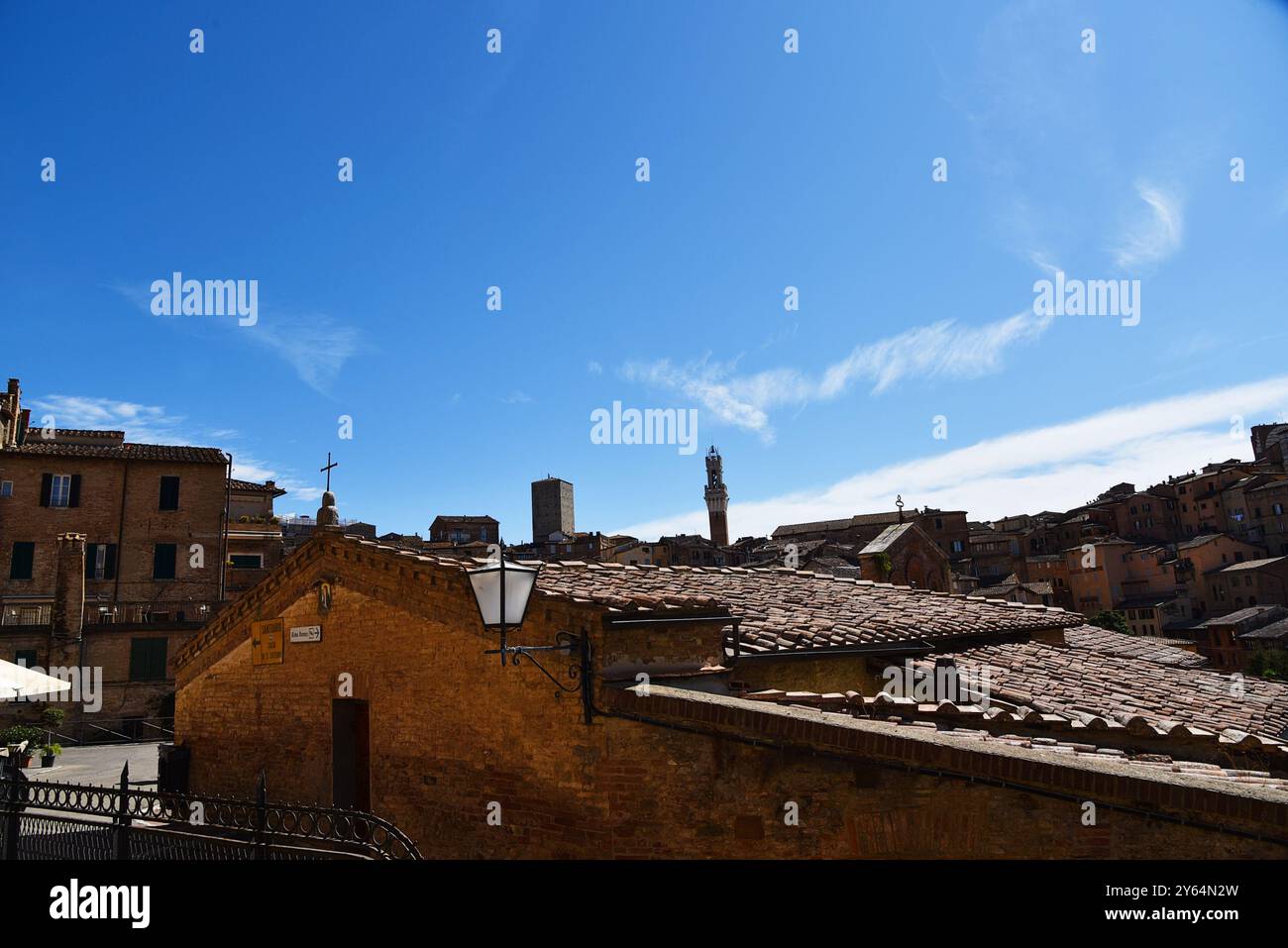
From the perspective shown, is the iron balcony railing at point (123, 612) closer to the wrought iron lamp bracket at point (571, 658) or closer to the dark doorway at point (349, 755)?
the dark doorway at point (349, 755)

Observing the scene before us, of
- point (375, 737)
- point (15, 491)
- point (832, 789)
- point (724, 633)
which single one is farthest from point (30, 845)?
point (15, 491)

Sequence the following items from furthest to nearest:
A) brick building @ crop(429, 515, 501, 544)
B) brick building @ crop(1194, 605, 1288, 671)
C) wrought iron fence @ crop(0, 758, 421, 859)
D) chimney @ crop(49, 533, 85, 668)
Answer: brick building @ crop(429, 515, 501, 544) → brick building @ crop(1194, 605, 1288, 671) → chimney @ crop(49, 533, 85, 668) → wrought iron fence @ crop(0, 758, 421, 859)

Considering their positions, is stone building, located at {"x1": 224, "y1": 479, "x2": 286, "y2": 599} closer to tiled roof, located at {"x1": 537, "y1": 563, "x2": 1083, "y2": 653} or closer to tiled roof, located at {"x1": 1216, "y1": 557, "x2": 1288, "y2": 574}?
tiled roof, located at {"x1": 537, "y1": 563, "x2": 1083, "y2": 653}

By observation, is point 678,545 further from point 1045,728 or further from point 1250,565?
point 1045,728

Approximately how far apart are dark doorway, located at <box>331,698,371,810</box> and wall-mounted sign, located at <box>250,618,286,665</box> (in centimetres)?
152

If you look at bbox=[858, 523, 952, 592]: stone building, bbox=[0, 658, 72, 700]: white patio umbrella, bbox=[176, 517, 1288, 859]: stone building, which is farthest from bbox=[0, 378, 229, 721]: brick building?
bbox=[858, 523, 952, 592]: stone building

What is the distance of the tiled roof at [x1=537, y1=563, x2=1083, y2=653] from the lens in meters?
9.24

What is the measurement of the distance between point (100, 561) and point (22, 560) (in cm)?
275

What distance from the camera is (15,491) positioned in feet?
107

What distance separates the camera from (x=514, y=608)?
267 inches

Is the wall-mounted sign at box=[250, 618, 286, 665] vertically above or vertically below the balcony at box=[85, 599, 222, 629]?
below

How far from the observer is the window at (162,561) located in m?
34.0

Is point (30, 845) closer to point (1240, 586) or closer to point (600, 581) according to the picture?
point (600, 581)

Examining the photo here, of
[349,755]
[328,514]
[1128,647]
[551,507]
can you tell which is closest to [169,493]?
[328,514]
